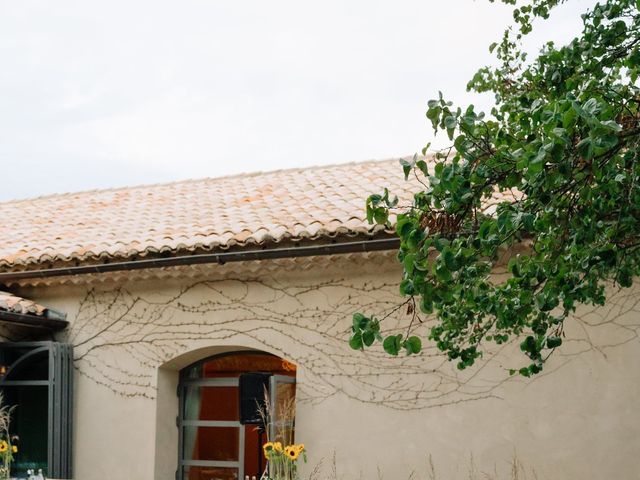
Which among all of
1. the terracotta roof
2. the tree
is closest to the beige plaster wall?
→ the terracotta roof

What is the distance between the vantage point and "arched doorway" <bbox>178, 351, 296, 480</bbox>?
9.80m

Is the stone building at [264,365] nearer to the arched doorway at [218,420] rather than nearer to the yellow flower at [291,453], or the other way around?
the arched doorway at [218,420]

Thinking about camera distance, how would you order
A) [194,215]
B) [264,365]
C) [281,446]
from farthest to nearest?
[194,215]
[264,365]
[281,446]

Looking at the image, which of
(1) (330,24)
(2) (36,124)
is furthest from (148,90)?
(1) (330,24)

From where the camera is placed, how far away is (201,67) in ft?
56.3

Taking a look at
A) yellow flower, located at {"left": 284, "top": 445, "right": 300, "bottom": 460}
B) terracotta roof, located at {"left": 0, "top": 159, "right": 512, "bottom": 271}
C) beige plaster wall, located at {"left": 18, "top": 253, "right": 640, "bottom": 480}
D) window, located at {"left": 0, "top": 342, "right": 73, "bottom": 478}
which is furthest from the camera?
window, located at {"left": 0, "top": 342, "right": 73, "bottom": 478}

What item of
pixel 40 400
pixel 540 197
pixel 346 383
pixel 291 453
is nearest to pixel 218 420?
pixel 346 383

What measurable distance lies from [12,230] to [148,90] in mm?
9611

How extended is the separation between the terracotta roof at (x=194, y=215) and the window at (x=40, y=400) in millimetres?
1016

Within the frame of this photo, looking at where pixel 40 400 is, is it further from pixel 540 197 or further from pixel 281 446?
pixel 540 197

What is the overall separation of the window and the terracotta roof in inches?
40.0

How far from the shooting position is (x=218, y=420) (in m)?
10.0

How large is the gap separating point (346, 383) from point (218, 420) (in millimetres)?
1847

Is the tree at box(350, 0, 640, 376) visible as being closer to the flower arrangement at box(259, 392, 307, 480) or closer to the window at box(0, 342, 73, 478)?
the flower arrangement at box(259, 392, 307, 480)
